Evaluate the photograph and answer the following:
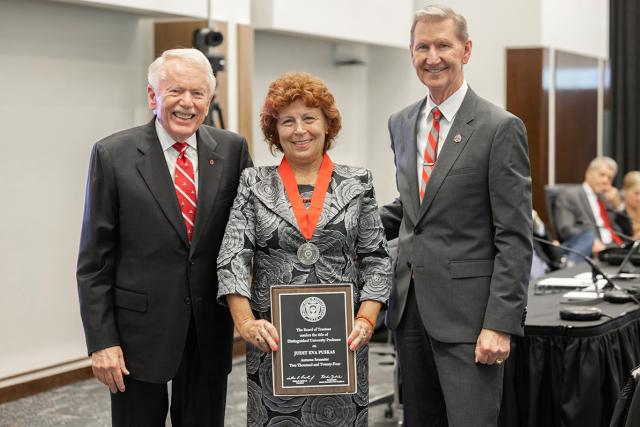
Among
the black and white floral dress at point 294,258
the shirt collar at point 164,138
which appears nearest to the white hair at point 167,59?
the shirt collar at point 164,138

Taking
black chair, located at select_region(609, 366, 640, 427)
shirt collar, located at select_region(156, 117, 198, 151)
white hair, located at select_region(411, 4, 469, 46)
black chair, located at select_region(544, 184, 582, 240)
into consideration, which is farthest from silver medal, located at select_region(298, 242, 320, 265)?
black chair, located at select_region(544, 184, 582, 240)

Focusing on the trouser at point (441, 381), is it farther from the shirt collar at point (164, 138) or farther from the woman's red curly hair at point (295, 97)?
the shirt collar at point (164, 138)

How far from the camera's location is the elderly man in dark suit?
9.08 feet

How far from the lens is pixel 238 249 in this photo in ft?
8.96

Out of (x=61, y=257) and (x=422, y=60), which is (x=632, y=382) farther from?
(x=61, y=257)

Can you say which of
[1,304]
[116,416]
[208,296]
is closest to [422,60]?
[208,296]

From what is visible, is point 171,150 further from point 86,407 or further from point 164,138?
point 86,407

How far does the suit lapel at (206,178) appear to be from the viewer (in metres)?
2.79

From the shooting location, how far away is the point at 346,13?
7688 mm

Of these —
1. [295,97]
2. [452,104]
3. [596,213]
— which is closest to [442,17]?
[452,104]

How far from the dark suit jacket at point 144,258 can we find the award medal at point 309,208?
22cm

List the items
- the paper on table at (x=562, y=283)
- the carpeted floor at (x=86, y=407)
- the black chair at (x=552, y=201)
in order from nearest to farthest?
the paper on table at (x=562, y=283) < the carpeted floor at (x=86, y=407) < the black chair at (x=552, y=201)

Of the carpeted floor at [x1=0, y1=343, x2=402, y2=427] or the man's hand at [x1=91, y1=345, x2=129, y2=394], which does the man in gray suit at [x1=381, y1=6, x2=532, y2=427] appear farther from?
the carpeted floor at [x1=0, y1=343, x2=402, y2=427]

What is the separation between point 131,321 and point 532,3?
7048 millimetres
